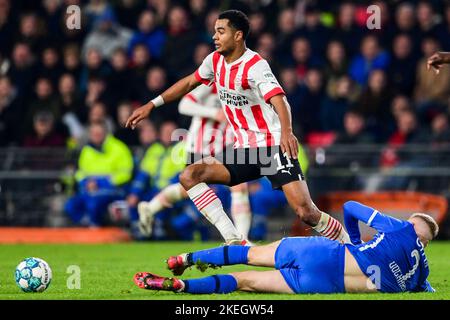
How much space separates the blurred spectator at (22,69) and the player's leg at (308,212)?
990 cm

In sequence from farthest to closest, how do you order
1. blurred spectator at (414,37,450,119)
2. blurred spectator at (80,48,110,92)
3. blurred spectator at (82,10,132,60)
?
blurred spectator at (82,10,132,60), blurred spectator at (80,48,110,92), blurred spectator at (414,37,450,119)

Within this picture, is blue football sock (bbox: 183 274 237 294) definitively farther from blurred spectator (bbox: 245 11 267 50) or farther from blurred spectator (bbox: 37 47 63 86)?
blurred spectator (bbox: 37 47 63 86)

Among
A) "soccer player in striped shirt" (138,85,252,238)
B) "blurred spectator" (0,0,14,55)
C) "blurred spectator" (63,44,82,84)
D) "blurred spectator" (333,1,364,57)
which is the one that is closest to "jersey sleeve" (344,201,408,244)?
"soccer player in striped shirt" (138,85,252,238)

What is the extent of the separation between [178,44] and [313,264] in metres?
10.7

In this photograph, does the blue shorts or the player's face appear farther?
the player's face

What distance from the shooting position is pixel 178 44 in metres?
18.9

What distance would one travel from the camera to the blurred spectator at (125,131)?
17844 mm

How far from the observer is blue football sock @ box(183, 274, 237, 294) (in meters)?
8.71

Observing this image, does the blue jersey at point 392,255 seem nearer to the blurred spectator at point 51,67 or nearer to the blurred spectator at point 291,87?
the blurred spectator at point 291,87

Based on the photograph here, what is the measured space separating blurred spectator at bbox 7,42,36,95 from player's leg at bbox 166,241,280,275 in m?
10.9

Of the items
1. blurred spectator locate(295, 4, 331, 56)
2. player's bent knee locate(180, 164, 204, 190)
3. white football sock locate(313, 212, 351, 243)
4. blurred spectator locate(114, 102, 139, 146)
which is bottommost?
white football sock locate(313, 212, 351, 243)
